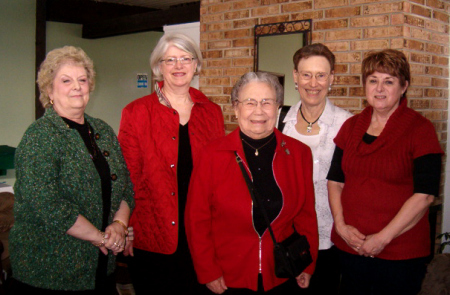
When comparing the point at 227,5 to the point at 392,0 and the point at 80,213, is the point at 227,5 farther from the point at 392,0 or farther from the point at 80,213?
the point at 80,213

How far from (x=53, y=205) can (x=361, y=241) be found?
4.45ft

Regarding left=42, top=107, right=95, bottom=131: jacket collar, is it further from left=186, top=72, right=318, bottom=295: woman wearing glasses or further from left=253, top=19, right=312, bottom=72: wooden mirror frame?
left=253, top=19, right=312, bottom=72: wooden mirror frame

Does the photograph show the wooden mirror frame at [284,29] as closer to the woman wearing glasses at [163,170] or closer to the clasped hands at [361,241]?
the woman wearing glasses at [163,170]

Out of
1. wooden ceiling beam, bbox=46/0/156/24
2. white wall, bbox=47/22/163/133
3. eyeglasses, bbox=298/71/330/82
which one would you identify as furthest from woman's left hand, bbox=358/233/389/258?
wooden ceiling beam, bbox=46/0/156/24

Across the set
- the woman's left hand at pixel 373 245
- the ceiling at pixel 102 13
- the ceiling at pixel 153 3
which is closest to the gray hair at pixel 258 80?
the woman's left hand at pixel 373 245

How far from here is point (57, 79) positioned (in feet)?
6.34

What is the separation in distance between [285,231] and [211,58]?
3.06 metres

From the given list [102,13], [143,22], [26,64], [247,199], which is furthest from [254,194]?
[102,13]

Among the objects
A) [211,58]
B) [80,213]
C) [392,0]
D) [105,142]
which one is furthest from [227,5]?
[80,213]

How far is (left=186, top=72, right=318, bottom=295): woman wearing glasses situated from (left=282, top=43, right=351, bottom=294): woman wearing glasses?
257mm

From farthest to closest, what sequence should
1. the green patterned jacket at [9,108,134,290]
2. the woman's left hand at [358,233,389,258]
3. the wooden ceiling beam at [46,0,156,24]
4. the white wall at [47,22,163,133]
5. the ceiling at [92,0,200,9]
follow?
the white wall at [47,22,163,133] < the wooden ceiling beam at [46,0,156,24] < the ceiling at [92,0,200,9] < the woman's left hand at [358,233,389,258] < the green patterned jacket at [9,108,134,290]

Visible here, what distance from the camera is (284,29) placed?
13.5ft

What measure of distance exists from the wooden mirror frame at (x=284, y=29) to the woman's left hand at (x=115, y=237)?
8.66 feet

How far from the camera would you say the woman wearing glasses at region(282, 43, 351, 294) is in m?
2.30
